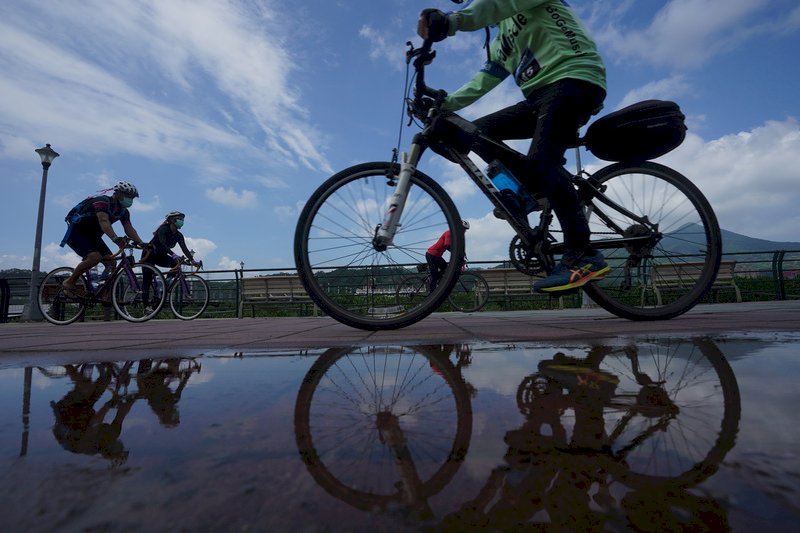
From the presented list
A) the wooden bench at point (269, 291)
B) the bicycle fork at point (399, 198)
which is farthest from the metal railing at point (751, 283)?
the bicycle fork at point (399, 198)

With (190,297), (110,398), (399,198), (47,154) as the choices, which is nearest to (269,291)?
(190,297)

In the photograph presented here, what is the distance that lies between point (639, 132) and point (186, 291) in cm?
671

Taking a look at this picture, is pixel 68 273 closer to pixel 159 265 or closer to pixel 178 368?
pixel 159 265

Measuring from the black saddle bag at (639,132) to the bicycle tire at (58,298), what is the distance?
21.5 ft

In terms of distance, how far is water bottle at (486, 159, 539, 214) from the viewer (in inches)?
95.4

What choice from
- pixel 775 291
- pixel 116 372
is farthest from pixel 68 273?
pixel 775 291

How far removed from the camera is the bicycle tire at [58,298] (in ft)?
19.8

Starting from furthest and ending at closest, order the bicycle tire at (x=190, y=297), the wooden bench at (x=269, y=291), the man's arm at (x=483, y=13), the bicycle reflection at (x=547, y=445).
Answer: the wooden bench at (x=269, y=291) → the bicycle tire at (x=190, y=297) → the man's arm at (x=483, y=13) → the bicycle reflection at (x=547, y=445)

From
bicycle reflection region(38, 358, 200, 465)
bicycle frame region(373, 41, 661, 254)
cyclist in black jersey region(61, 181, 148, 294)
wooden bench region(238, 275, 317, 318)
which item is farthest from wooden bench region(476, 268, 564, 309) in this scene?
bicycle reflection region(38, 358, 200, 465)

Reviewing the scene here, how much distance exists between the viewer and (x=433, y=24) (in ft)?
6.76

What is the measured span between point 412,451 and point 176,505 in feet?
0.66

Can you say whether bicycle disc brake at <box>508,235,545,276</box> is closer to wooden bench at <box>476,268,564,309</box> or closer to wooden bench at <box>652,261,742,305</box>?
wooden bench at <box>652,261,742,305</box>

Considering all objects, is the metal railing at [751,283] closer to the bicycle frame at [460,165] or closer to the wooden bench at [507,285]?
the wooden bench at [507,285]

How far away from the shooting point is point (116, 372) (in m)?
0.98
